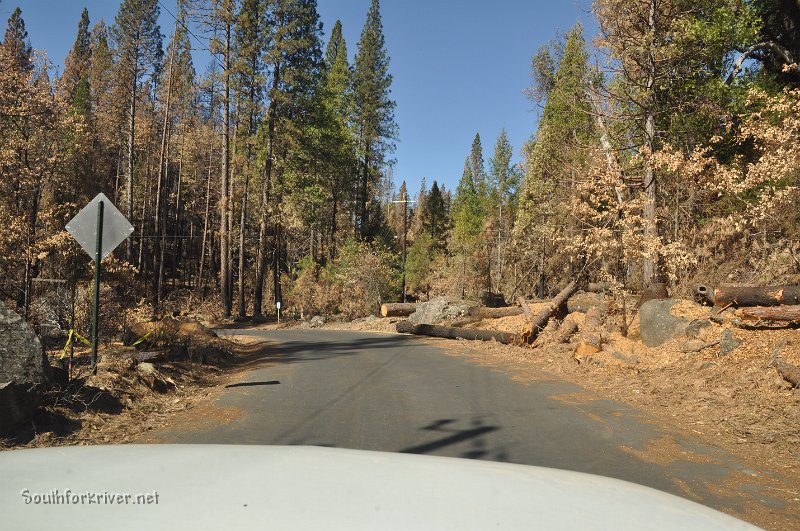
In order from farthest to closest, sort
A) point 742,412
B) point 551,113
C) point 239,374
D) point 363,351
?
point 551,113, point 363,351, point 239,374, point 742,412

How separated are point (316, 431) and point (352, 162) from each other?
41576 mm

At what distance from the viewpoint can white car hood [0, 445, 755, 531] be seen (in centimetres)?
191

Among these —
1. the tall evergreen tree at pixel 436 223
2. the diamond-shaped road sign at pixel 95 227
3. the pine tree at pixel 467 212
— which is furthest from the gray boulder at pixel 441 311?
the tall evergreen tree at pixel 436 223

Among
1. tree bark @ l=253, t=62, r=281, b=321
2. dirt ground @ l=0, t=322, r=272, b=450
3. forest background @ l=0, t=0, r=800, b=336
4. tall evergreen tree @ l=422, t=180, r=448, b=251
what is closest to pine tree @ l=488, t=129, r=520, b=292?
forest background @ l=0, t=0, r=800, b=336

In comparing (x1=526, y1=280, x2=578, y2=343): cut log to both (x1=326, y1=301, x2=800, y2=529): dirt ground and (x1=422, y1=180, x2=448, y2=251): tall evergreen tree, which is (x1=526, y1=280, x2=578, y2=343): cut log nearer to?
(x1=326, y1=301, x2=800, y2=529): dirt ground

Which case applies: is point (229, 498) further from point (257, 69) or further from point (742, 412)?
point (257, 69)

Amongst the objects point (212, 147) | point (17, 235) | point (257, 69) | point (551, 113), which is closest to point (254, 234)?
point (212, 147)

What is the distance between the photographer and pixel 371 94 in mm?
48344

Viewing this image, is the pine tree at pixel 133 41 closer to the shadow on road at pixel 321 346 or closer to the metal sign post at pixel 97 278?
the shadow on road at pixel 321 346

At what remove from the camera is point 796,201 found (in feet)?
49.4

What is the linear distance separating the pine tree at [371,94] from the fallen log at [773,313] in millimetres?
39695

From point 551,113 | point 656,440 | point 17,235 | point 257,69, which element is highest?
point 257,69

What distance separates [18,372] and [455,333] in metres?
15.3

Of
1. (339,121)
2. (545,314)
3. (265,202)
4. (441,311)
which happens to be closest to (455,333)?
(441,311)
